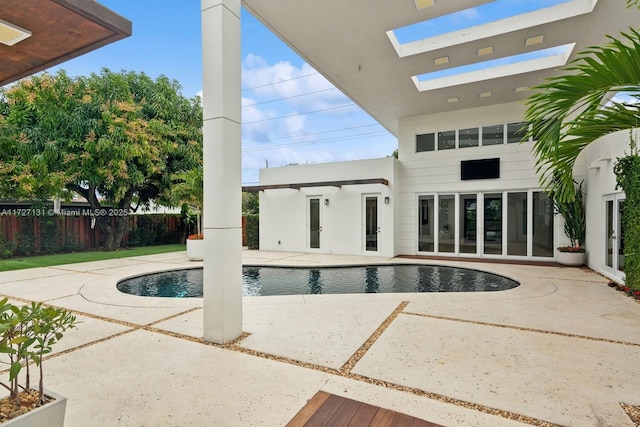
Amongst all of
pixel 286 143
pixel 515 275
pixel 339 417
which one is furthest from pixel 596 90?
pixel 286 143

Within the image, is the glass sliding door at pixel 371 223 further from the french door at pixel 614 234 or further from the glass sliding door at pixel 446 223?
the french door at pixel 614 234

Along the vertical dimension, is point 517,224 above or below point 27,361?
above

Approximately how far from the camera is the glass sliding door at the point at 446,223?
36.3ft

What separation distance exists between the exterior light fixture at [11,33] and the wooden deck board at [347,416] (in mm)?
3523

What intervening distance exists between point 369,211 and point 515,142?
5.01 m

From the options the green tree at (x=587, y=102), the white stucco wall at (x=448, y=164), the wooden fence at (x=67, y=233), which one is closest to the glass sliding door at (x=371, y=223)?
the white stucco wall at (x=448, y=164)

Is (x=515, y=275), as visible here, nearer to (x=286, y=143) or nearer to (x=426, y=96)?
(x=426, y=96)

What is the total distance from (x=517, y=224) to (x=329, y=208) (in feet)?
19.9

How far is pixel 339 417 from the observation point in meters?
2.29

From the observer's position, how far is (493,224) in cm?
1057

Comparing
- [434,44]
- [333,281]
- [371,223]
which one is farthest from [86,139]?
[434,44]

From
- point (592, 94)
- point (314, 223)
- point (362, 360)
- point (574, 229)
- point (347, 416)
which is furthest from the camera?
point (314, 223)

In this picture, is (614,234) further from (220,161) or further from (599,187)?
(220,161)

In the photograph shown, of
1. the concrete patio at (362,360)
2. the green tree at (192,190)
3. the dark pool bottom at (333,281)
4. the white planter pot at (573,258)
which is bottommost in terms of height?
the dark pool bottom at (333,281)
